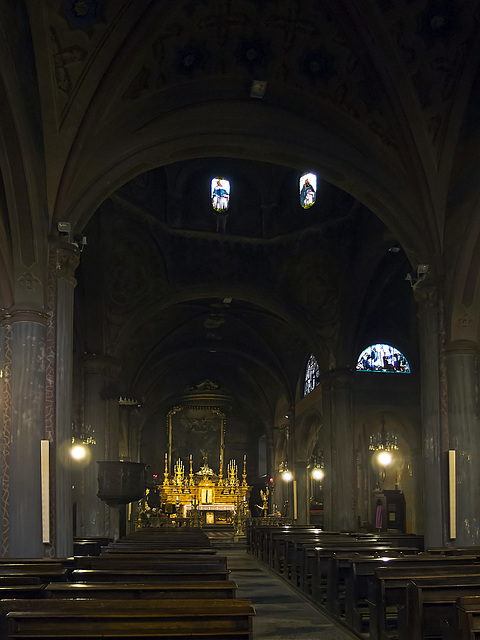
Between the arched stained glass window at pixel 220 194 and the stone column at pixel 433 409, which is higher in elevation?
the arched stained glass window at pixel 220 194

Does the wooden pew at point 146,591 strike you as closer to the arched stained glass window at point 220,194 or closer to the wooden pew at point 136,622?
the wooden pew at point 136,622

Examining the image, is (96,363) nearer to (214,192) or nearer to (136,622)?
(214,192)

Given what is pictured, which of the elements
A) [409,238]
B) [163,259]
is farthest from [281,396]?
[409,238]

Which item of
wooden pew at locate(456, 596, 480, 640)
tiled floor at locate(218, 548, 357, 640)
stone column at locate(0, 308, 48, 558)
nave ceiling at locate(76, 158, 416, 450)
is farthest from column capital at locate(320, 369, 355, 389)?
wooden pew at locate(456, 596, 480, 640)

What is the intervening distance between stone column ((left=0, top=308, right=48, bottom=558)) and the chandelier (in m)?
13.6

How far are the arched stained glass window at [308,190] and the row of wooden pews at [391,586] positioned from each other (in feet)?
34.0

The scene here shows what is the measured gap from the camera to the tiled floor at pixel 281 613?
8531mm

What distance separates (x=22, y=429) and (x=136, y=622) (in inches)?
274

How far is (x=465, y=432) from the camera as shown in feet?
40.5

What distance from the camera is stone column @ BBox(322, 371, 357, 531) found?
834 inches

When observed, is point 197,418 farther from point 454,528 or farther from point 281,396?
point 454,528

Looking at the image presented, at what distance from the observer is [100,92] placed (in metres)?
11.9

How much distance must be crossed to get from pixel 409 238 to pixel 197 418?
25.8 m

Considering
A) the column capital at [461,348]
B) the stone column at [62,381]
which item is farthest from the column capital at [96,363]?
the column capital at [461,348]
